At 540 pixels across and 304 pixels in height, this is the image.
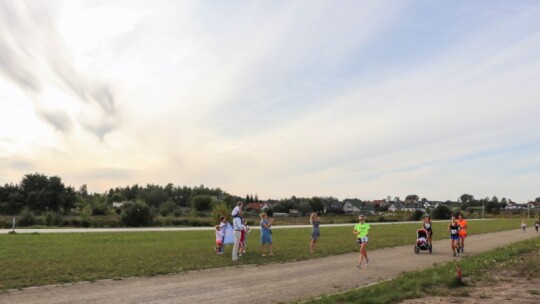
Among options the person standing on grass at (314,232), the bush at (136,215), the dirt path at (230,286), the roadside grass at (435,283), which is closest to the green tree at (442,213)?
the bush at (136,215)

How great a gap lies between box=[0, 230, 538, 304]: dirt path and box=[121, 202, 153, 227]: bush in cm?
3959

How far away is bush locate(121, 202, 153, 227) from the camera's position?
52281 mm

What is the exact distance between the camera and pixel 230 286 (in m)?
11.2

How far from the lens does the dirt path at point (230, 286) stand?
31.7 ft

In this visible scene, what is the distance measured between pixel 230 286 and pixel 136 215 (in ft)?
143

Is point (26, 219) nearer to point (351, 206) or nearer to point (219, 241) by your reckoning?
point (219, 241)

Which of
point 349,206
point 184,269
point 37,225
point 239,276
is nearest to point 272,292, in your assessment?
point 239,276

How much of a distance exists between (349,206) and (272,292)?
170 meters

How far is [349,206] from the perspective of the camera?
177250 mm

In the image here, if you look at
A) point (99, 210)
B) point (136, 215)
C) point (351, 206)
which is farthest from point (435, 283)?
point (351, 206)

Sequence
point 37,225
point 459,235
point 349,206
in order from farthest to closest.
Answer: point 349,206 → point 37,225 → point 459,235

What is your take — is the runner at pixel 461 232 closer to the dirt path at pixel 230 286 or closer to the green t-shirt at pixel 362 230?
the dirt path at pixel 230 286

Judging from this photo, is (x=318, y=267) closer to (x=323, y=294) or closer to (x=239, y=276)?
(x=239, y=276)

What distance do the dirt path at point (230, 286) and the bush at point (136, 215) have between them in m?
39.6
